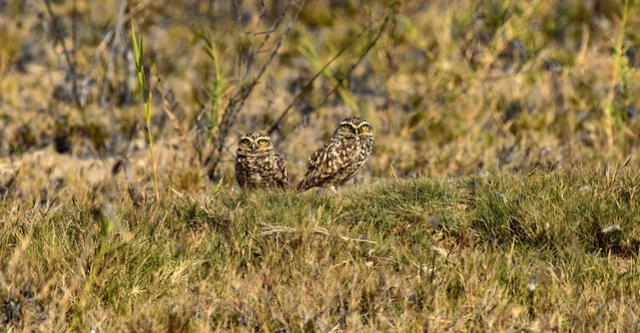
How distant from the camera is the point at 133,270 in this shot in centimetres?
401

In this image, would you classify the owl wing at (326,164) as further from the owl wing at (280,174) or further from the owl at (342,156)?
the owl wing at (280,174)

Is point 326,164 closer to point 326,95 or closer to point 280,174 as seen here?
point 280,174

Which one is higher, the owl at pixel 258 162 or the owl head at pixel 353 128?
the owl head at pixel 353 128

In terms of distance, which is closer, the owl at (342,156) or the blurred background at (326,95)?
the owl at (342,156)

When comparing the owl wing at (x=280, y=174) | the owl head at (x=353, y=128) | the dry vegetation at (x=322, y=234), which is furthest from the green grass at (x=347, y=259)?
the owl head at (x=353, y=128)

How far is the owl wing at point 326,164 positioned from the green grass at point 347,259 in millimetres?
1067

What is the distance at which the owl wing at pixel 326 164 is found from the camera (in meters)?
6.23

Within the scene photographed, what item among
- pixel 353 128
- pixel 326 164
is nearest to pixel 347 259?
pixel 326 164

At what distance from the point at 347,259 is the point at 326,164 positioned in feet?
6.84

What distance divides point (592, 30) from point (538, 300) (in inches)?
345

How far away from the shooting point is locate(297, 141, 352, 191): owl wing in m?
6.23

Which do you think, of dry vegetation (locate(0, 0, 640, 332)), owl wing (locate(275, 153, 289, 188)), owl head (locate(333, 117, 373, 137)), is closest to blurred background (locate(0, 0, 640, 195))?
dry vegetation (locate(0, 0, 640, 332))

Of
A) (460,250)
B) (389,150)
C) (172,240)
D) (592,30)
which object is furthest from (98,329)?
(592,30)

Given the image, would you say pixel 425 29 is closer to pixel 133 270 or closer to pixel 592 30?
pixel 592 30
